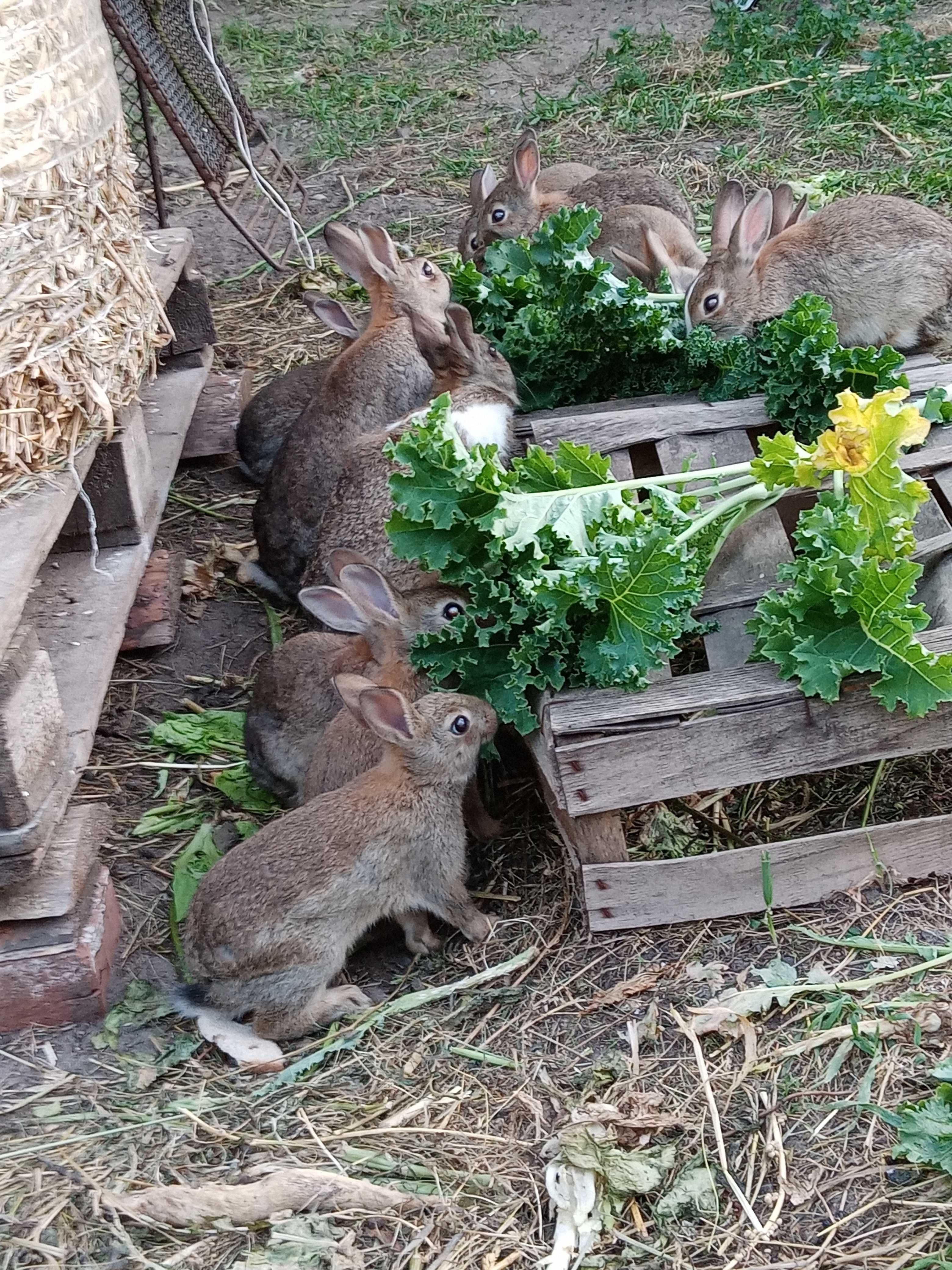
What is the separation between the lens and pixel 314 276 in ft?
25.4

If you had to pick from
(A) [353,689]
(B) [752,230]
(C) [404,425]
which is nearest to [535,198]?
(B) [752,230]

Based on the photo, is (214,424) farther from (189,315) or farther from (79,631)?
(79,631)

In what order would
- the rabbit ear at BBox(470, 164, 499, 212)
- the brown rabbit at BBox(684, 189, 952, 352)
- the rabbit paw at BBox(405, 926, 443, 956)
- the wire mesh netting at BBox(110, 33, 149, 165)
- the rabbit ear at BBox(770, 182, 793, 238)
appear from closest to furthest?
1. the rabbit paw at BBox(405, 926, 443, 956)
2. the brown rabbit at BBox(684, 189, 952, 352)
3. the rabbit ear at BBox(770, 182, 793, 238)
4. the rabbit ear at BBox(470, 164, 499, 212)
5. the wire mesh netting at BBox(110, 33, 149, 165)

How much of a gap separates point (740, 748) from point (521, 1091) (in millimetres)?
1011

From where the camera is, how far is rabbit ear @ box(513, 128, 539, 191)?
681cm

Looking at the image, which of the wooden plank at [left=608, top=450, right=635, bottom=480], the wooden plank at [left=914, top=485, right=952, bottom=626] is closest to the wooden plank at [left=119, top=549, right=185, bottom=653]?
the wooden plank at [left=608, top=450, right=635, bottom=480]

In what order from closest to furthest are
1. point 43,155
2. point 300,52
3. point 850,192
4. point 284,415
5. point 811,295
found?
1. point 43,155
2. point 811,295
3. point 284,415
4. point 850,192
5. point 300,52

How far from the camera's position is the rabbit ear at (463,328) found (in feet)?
16.1

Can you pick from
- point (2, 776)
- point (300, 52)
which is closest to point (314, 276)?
point (300, 52)

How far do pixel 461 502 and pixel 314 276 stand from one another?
440cm

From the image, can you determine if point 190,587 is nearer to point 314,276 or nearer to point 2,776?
point 2,776

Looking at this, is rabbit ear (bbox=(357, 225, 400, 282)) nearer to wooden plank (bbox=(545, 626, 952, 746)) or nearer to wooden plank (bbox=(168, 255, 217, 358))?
wooden plank (bbox=(168, 255, 217, 358))

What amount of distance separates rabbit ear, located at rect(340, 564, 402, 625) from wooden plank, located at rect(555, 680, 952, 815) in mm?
952

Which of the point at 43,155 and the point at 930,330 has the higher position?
the point at 43,155
